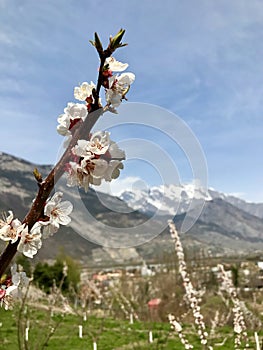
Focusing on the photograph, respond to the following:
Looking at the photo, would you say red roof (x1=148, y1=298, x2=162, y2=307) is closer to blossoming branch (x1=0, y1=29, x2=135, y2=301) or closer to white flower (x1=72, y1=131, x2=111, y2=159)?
blossoming branch (x1=0, y1=29, x2=135, y2=301)

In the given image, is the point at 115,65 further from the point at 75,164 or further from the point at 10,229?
the point at 10,229

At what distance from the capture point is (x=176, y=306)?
16875 millimetres

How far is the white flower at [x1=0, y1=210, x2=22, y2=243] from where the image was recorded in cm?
100

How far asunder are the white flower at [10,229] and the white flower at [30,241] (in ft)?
0.07

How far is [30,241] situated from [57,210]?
12 centimetres

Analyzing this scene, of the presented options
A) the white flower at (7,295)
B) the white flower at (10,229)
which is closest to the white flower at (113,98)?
the white flower at (10,229)

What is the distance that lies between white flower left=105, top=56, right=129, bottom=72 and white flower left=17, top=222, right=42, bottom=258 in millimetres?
449

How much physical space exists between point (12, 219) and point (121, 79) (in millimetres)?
466

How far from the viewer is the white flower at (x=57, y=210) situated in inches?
41.3

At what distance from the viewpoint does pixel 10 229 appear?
1027 millimetres

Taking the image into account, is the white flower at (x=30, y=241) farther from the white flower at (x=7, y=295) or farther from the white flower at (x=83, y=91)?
the white flower at (x=83, y=91)

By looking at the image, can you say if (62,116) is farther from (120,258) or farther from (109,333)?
(120,258)

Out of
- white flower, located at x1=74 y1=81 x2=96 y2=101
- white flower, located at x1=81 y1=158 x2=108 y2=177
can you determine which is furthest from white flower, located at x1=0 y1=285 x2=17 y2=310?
white flower, located at x1=74 y1=81 x2=96 y2=101

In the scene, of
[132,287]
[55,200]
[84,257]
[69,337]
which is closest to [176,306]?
[132,287]
